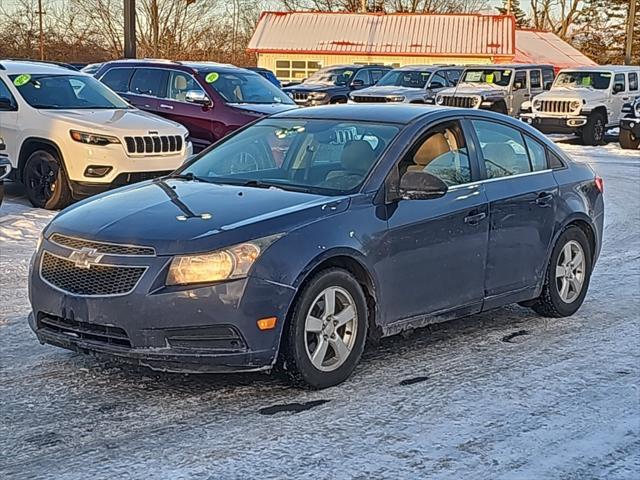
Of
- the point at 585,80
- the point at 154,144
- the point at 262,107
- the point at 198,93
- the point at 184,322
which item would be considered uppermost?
the point at 585,80

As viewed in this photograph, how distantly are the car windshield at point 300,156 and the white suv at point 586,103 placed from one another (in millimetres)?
19448

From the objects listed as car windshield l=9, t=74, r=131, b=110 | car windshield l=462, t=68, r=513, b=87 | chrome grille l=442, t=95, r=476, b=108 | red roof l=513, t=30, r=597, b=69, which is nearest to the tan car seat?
car windshield l=9, t=74, r=131, b=110

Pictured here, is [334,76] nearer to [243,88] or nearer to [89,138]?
[243,88]

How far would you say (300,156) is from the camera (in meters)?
6.31

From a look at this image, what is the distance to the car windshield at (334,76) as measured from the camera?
3057 cm

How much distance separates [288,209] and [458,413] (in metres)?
1.44

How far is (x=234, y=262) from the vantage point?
5.01 metres

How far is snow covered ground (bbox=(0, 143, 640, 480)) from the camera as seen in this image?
14.1ft

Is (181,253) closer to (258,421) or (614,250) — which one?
(258,421)

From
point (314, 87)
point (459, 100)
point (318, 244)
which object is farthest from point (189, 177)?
point (314, 87)

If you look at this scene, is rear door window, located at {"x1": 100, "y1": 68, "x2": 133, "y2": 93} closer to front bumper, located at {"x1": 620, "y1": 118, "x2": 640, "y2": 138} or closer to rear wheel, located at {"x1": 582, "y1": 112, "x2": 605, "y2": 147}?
front bumper, located at {"x1": 620, "y1": 118, "x2": 640, "y2": 138}

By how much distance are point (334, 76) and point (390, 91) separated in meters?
5.14

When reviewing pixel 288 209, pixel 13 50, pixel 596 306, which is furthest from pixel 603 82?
pixel 13 50

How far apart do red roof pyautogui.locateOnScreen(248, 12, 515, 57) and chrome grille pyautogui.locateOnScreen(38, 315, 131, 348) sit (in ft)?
143
